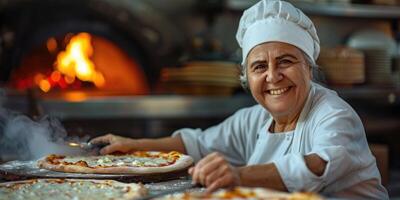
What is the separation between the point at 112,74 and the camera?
5.16 meters

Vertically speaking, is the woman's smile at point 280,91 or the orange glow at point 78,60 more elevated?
the woman's smile at point 280,91

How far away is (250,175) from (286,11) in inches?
27.4

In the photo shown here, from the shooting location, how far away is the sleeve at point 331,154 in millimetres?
2096

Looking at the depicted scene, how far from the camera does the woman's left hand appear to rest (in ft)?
6.36

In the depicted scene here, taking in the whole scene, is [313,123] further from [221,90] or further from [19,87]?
[19,87]

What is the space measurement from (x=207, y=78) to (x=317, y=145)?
244 cm

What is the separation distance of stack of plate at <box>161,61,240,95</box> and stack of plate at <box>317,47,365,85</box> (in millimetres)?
746

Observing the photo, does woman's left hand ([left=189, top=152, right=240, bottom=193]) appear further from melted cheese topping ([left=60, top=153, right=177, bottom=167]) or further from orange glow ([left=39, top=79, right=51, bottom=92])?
orange glow ([left=39, top=79, right=51, bottom=92])


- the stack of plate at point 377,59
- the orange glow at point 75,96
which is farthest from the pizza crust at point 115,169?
the stack of plate at point 377,59

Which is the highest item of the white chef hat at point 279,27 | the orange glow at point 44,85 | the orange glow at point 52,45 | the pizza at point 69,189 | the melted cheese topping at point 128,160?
the white chef hat at point 279,27

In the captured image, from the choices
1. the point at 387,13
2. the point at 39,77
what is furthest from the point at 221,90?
the point at 387,13

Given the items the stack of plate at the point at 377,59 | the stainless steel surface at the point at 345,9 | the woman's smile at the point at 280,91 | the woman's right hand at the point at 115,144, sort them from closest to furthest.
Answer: the woman's smile at the point at 280,91
the woman's right hand at the point at 115,144
the stack of plate at the point at 377,59
the stainless steel surface at the point at 345,9

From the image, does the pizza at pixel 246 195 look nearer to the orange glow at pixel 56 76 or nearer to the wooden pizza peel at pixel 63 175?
the wooden pizza peel at pixel 63 175

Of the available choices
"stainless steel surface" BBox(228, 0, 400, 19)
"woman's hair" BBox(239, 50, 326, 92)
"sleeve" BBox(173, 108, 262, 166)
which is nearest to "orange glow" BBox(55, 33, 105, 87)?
"stainless steel surface" BBox(228, 0, 400, 19)
